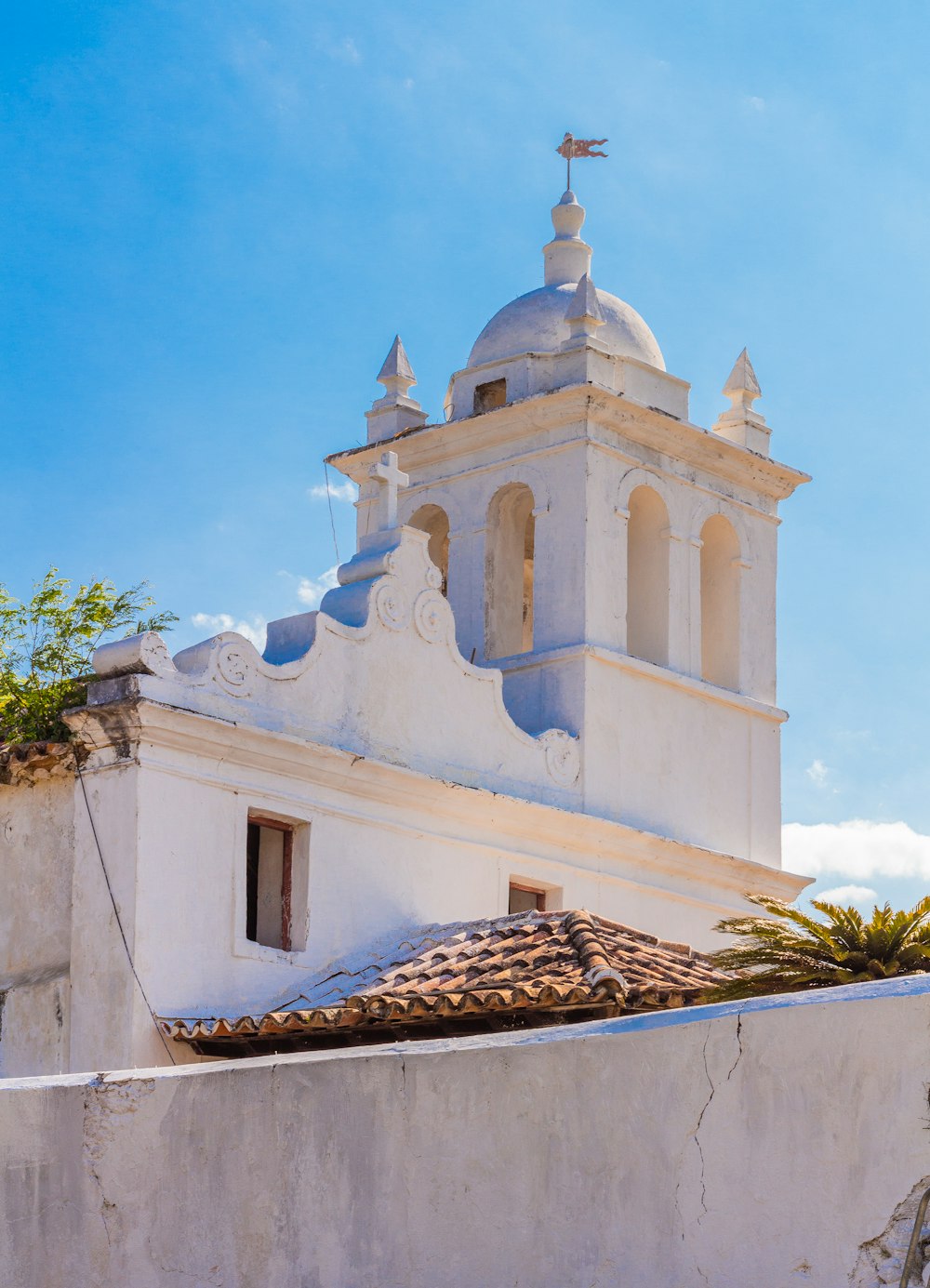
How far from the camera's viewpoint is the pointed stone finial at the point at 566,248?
21.4 m

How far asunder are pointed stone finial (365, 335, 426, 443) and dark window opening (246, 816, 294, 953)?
6211 mm

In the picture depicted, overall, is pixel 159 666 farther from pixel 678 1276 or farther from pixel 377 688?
pixel 678 1276

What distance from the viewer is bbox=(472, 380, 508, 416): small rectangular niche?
66.6 feet

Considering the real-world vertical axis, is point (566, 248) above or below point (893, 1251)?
above

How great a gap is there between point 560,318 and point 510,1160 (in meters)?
14.5

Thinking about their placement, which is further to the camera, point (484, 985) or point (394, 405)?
point (394, 405)

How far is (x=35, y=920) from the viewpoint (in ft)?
49.2

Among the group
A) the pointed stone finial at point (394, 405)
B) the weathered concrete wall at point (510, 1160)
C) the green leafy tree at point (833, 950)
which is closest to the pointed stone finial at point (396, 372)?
the pointed stone finial at point (394, 405)

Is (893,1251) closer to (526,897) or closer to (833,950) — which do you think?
(833,950)

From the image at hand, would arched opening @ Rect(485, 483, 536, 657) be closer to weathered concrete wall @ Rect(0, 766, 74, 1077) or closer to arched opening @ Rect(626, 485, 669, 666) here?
arched opening @ Rect(626, 485, 669, 666)

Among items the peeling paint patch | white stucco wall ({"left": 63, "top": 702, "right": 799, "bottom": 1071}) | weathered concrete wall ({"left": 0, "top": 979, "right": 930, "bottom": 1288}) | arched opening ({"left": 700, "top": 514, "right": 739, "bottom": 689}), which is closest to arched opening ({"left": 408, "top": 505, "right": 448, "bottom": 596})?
arched opening ({"left": 700, "top": 514, "right": 739, "bottom": 689})

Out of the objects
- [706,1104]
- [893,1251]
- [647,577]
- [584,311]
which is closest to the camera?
[893,1251]

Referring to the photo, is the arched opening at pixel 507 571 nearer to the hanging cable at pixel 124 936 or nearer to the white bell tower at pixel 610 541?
the white bell tower at pixel 610 541

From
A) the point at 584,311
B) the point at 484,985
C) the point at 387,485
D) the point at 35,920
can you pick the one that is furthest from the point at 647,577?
the point at 35,920
